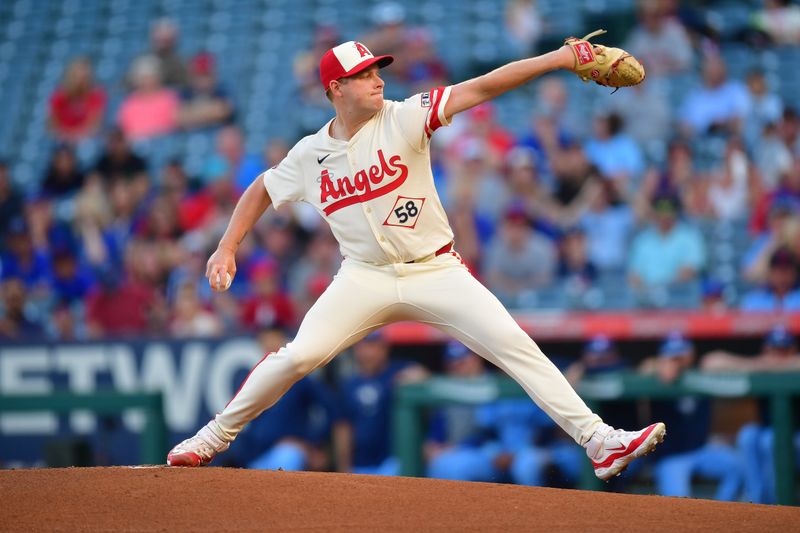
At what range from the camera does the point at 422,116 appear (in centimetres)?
503

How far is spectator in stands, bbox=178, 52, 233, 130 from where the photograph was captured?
43.3 ft

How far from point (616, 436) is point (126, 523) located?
77.3 inches

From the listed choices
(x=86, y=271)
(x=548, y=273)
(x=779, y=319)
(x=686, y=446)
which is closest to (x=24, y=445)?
(x=86, y=271)

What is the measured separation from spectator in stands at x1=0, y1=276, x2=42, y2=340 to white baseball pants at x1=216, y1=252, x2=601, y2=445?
5.73m

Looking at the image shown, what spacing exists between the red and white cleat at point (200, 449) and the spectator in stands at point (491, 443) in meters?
2.82

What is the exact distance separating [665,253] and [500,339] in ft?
14.9

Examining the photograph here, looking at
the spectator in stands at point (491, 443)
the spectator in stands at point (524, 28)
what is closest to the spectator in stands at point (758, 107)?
the spectator in stands at point (524, 28)

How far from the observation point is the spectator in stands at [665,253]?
9.15 metres

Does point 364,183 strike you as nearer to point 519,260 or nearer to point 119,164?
point 519,260

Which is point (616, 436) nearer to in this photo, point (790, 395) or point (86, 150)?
point (790, 395)

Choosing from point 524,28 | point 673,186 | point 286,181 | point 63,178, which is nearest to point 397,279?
point 286,181

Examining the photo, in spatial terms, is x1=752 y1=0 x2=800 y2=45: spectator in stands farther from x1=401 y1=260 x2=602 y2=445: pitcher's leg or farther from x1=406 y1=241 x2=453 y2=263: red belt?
x1=401 y1=260 x2=602 y2=445: pitcher's leg

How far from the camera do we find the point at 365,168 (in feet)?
16.8

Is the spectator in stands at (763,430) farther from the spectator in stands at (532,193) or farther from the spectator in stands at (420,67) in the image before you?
the spectator in stands at (420,67)
